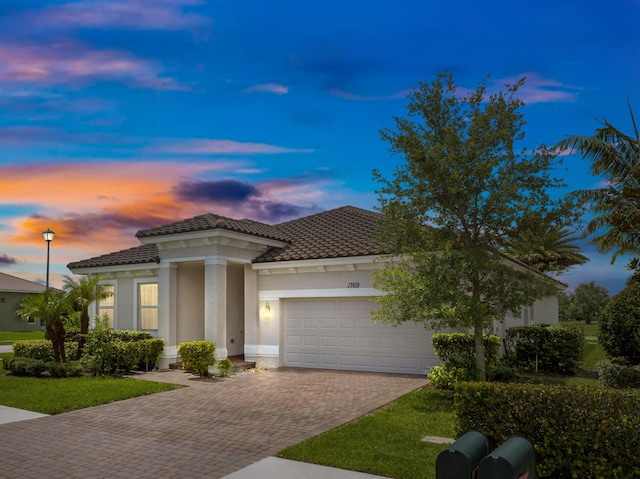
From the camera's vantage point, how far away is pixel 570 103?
1734cm

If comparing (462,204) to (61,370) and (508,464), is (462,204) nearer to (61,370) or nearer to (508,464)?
(508,464)

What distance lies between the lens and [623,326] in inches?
504

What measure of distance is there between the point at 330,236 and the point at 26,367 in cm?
1060

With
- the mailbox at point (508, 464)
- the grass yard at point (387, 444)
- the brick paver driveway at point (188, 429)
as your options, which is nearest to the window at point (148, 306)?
the brick paver driveway at point (188, 429)

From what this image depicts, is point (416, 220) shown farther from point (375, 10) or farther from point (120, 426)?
point (120, 426)

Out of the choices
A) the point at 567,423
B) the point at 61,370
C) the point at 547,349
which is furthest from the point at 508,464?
the point at 61,370

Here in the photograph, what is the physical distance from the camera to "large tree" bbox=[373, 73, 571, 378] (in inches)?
405

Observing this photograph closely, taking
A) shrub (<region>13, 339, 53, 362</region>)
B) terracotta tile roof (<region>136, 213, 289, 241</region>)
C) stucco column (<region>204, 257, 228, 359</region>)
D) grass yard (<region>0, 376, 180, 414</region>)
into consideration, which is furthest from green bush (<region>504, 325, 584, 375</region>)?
shrub (<region>13, 339, 53, 362</region>)

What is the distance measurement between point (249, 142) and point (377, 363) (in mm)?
8182

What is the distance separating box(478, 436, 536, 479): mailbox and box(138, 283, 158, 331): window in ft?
54.3

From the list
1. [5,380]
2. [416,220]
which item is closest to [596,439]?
[416,220]

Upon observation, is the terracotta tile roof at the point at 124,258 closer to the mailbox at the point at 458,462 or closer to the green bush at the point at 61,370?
the green bush at the point at 61,370

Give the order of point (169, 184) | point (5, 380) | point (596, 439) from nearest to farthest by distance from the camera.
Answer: point (596, 439)
point (5, 380)
point (169, 184)

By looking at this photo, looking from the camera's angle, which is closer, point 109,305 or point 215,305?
point 215,305
